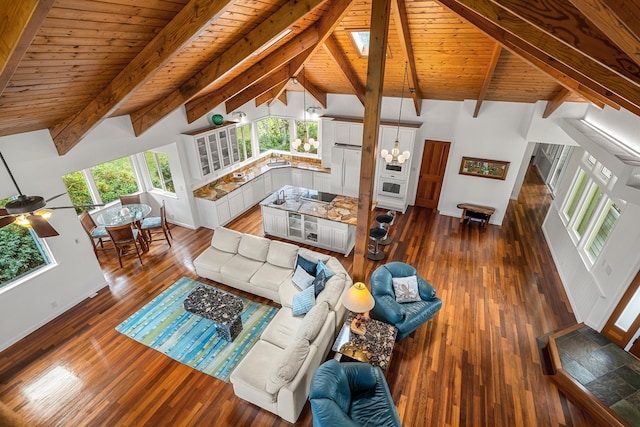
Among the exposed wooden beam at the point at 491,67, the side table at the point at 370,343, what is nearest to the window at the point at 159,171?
the side table at the point at 370,343

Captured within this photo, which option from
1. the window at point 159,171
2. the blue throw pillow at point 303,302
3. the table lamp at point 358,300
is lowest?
the blue throw pillow at point 303,302

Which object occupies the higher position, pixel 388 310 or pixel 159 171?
pixel 159 171

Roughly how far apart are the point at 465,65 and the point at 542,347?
5051mm

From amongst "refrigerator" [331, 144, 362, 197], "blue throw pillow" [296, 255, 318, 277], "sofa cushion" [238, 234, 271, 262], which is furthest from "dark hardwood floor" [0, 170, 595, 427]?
"refrigerator" [331, 144, 362, 197]

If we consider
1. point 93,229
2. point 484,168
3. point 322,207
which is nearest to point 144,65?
point 322,207

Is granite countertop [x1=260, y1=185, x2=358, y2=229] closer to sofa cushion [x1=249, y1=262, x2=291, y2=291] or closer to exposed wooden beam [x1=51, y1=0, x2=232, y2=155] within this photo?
sofa cushion [x1=249, y1=262, x2=291, y2=291]

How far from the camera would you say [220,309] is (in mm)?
4594

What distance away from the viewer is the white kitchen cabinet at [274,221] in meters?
7.07

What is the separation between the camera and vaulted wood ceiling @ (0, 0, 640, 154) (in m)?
1.92

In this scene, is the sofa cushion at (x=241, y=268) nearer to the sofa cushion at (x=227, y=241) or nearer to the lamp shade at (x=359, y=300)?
the sofa cushion at (x=227, y=241)

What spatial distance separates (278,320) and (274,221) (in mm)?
3098

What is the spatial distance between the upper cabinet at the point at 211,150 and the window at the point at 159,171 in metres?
0.85

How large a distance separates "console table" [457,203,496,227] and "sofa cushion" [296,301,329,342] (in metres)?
5.56

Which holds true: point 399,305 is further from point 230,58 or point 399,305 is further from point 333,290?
point 230,58
